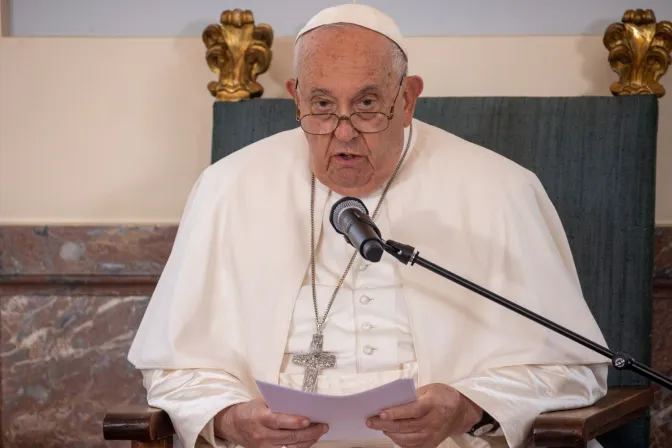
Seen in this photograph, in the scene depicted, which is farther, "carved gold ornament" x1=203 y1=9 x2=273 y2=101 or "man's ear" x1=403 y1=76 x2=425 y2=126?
"carved gold ornament" x1=203 y1=9 x2=273 y2=101

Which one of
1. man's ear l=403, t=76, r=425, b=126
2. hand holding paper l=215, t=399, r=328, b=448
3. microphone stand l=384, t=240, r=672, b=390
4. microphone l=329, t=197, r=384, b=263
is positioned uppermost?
man's ear l=403, t=76, r=425, b=126

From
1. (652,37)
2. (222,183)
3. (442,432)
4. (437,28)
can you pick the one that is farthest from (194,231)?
(652,37)

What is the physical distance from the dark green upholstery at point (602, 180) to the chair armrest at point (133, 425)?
1.67m

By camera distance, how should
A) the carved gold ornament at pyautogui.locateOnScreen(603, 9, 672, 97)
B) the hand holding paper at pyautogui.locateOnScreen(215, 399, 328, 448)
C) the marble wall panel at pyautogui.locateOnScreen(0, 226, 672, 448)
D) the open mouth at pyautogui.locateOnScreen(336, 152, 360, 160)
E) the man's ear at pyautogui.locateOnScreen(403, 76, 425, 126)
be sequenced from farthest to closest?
the marble wall panel at pyautogui.locateOnScreen(0, 226, 672, 448) → the carved gold ornament at pyautogui.locateOnScreen(603, 9, 672, 97) → the man's ear at pyautogui.locateOnScreen(403, 76, 425, 126) → the open mouth at pyautogui.locateOnScreen(336, 152, 360, 160) → the hand holding paper at pyautogui.locateOnScreen(215, 399, 328, 448)

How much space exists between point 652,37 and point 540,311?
4.11 feet

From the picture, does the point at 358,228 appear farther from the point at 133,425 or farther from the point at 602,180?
the point at 602,180

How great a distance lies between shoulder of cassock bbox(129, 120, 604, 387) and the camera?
3322 millimetres

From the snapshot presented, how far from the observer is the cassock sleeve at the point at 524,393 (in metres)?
3.04

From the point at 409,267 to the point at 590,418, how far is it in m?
0.82

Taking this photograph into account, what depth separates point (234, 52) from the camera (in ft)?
13.5

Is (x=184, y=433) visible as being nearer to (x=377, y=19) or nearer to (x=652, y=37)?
(x=377, y=19)

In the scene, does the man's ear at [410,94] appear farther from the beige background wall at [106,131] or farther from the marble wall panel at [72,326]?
the marble wall panel at [72,326]

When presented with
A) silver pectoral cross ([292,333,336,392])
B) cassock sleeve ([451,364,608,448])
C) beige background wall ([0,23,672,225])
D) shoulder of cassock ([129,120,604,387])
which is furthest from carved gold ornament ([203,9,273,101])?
cassock sleeve ([451,364,608,448])

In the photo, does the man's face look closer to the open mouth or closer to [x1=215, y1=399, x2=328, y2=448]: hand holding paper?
the open mouth
